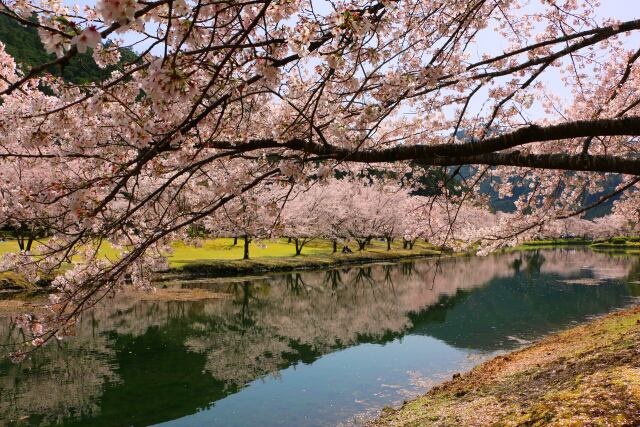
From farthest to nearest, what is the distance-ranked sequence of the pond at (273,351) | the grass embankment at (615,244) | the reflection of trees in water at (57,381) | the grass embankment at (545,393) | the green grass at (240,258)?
1. the grass embankment at (615,244)
2. the green grass at (240,258)
3. the pond at (273,351)
4. the reflection of trees in water at (57,381)
5. the grass embankment at (545,393)

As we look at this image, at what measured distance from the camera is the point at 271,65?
3711 millimetres

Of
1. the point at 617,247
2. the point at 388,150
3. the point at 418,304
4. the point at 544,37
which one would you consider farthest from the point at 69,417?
the point at 617,247

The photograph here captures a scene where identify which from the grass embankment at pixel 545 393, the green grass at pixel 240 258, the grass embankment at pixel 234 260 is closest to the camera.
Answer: the grass embankment at pixel 545 393

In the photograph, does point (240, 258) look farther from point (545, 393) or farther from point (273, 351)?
point (545, 393)

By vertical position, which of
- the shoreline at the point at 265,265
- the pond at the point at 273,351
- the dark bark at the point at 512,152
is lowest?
the pond at the point at 273,351

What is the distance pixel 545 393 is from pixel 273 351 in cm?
947

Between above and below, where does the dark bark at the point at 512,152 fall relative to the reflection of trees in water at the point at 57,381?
above

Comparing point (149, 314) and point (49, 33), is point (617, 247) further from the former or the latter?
point (49, 33)

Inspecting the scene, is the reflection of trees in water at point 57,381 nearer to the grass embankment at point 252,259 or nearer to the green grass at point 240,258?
the green grass at point 240,258

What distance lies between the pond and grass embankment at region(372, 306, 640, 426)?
1.47m

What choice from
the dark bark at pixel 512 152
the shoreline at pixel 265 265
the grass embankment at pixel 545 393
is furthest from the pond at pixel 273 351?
the dark bark at pixel 512 152

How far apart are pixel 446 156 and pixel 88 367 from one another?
1151 cm

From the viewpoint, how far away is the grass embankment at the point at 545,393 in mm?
4715

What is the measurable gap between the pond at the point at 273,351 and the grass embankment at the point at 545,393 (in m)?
1.47
